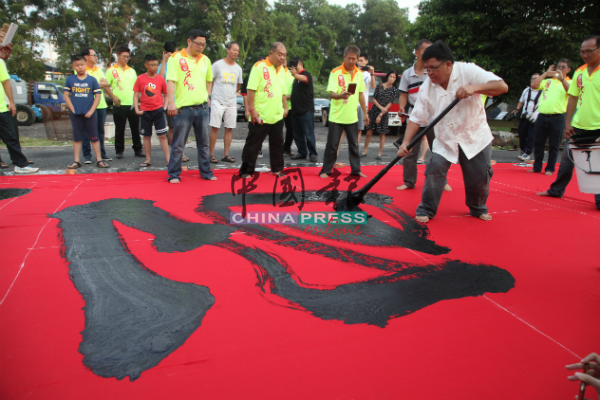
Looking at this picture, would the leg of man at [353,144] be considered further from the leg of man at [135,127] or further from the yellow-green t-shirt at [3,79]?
the yellow-green t-shirt at [3,79]

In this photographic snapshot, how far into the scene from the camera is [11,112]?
5.15m

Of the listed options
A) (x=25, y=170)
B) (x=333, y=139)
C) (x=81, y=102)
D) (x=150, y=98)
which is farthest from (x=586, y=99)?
(x=25, y=170)

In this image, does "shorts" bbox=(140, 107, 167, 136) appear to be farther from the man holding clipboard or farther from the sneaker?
the man holding clipboard

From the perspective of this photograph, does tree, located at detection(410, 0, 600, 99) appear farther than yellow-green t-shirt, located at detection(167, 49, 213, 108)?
Yes

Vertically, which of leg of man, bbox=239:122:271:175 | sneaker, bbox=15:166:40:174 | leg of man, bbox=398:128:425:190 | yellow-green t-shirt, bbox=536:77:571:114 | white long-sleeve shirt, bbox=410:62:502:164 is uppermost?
yellow-green t-shirt, bbox=536:77:571:114

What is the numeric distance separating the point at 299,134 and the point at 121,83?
115 inches

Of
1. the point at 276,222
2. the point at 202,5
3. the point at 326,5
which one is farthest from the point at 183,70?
the point at 326,5

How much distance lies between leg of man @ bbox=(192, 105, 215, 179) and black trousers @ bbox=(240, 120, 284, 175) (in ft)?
1.44

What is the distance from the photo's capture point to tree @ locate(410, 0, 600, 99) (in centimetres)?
1175

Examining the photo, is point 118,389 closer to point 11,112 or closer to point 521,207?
point 521,207

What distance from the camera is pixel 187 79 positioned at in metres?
4.55

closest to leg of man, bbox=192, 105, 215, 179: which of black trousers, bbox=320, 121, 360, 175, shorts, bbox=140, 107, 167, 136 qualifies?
shorts, bbox=140, 107, 167, 136

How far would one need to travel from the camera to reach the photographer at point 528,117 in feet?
22.7

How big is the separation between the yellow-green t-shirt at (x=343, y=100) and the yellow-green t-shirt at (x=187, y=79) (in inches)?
60.7
